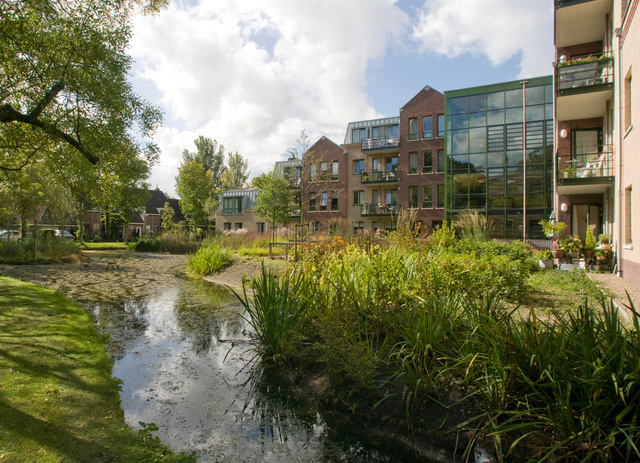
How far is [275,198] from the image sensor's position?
1100 inches

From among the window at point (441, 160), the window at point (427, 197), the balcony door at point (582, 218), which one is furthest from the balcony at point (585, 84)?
the window at point (427, 197)

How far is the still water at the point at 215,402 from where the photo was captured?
10.6 feet

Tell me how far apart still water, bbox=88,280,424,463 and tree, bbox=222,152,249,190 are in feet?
148

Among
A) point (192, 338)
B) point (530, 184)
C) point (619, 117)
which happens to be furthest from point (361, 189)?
point (192, 338)

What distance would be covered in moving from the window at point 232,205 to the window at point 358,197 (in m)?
14.9

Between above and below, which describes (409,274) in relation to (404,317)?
above

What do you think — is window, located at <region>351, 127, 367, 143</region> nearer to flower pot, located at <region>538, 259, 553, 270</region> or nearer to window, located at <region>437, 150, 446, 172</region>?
window, located at <region>437, 150, 446, 172</region>

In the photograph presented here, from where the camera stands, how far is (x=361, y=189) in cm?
3544

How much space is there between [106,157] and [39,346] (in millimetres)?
4768

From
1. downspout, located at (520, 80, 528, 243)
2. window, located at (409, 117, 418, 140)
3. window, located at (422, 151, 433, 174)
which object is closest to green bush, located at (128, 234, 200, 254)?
window, located at (422, 151, 433, 174)

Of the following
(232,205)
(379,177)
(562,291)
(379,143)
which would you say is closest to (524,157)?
(379,177)

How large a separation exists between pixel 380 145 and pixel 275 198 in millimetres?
12034

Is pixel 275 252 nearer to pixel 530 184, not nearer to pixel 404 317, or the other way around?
pixel 404 317

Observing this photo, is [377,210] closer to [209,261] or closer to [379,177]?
[379,177]
